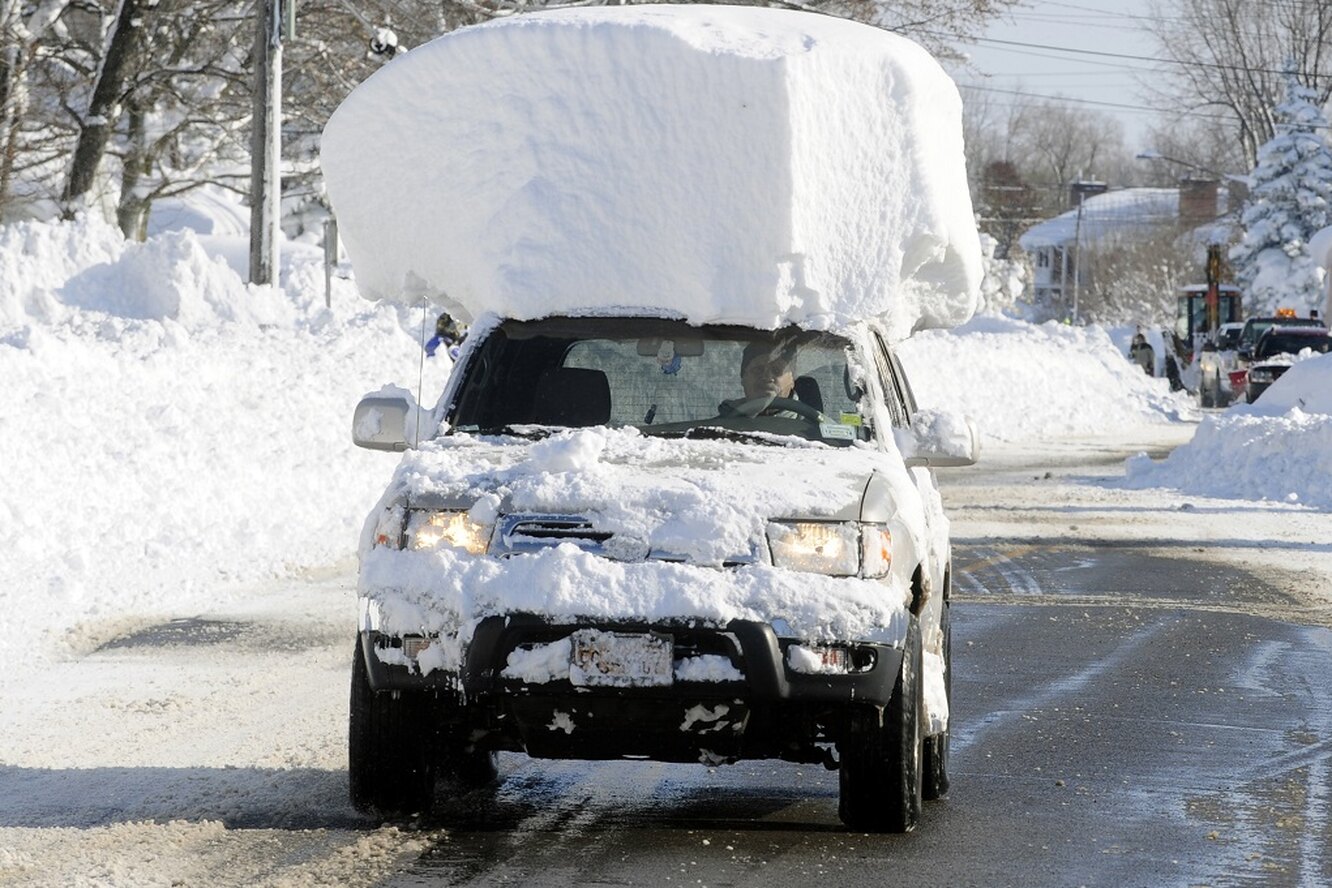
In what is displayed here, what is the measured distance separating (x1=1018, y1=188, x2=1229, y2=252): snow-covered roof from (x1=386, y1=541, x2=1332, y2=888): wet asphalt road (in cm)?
12885

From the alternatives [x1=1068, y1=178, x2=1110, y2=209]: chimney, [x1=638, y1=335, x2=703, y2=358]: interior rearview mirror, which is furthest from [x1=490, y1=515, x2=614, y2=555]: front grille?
[x1=1068, y1=178, x2=1110, y2=209]: chimney

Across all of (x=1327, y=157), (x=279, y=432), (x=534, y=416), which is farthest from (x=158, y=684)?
(x=1327, y=157)

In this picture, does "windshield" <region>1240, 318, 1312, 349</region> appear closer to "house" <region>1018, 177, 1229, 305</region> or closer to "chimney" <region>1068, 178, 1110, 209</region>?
"house" <region>1018, 177, 1229, 305</region>

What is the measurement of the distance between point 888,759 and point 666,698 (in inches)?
30.8

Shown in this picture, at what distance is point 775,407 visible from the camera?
7.46 m

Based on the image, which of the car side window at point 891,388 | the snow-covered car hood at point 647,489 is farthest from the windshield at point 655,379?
the snow-covered car hood at point 647,489

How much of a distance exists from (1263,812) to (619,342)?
2655mm

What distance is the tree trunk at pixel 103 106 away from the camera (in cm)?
3747

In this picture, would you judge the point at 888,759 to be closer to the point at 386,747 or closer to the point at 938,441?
the point at 938,441

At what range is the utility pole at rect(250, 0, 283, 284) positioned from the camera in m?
25.2

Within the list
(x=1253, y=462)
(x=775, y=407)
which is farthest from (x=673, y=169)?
(x=1253, y=462)

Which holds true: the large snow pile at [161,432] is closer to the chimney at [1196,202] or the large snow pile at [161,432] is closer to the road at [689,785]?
the road at [689,785]

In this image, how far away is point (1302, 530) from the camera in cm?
2022

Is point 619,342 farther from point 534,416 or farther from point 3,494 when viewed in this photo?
point 3,494
